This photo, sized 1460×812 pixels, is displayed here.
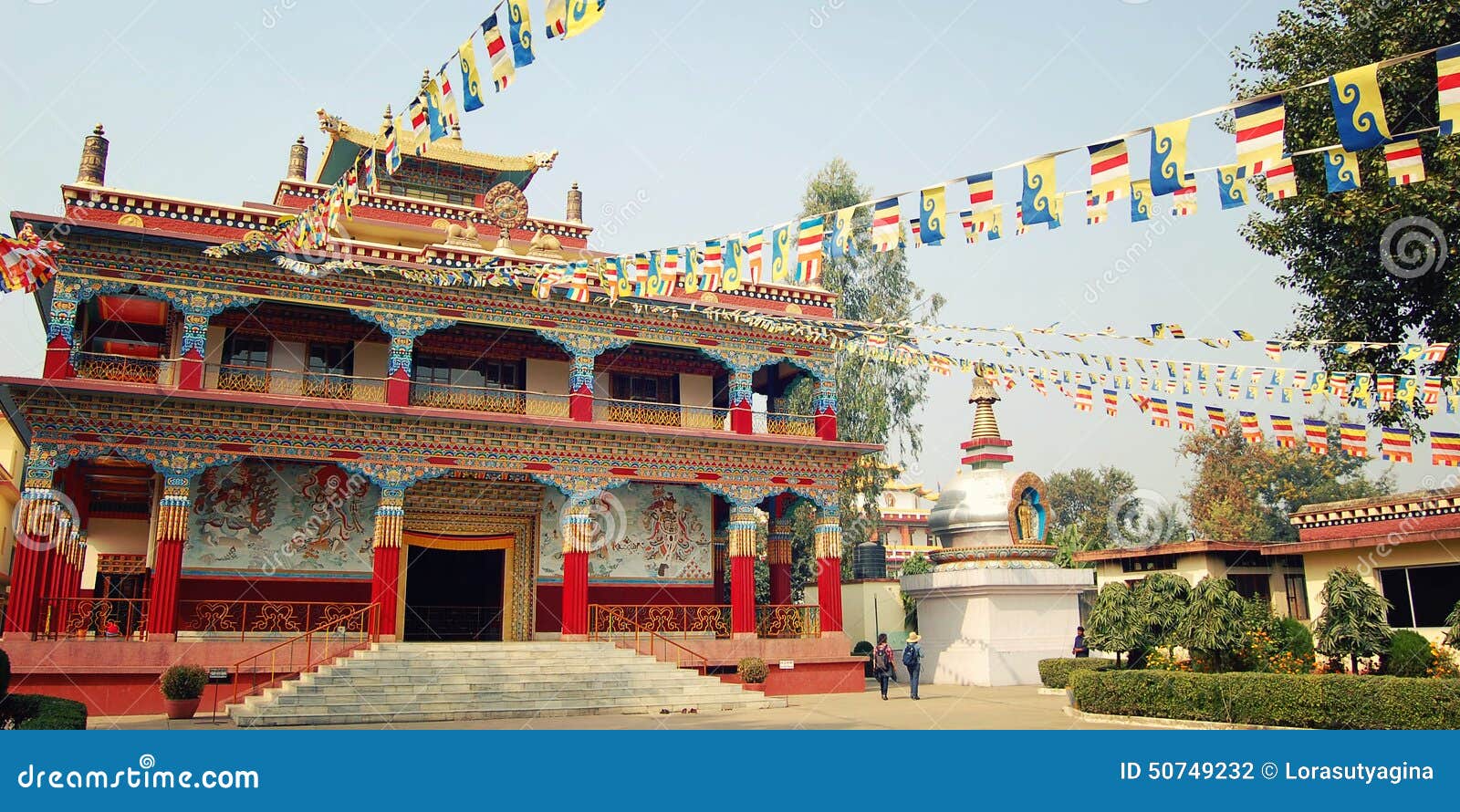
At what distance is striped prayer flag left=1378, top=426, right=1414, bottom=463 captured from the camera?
1931 cm

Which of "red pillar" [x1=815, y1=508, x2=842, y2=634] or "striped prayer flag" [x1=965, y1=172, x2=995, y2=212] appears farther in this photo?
"red pillar" [x1=815, y1=508, x2=842, y2=634]

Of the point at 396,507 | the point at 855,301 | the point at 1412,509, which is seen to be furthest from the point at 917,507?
the point at 396,507

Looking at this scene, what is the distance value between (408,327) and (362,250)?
5.84 feet

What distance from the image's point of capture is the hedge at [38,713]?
10.7 metres

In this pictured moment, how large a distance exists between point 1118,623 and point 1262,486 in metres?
35.7

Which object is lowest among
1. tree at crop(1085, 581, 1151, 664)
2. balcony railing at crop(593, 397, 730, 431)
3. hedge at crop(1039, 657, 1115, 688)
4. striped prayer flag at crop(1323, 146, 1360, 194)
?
hedge at crop(1039, 657, 1115, 688)

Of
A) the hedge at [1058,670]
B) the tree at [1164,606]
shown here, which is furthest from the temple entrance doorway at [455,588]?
the tree at [1164,606]

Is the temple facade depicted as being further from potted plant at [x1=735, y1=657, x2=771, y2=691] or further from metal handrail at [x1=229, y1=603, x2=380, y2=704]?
potted plant at [x1=735, y1=657, x2=771, y2=691]

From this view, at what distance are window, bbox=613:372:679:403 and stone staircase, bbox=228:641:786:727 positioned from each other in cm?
698

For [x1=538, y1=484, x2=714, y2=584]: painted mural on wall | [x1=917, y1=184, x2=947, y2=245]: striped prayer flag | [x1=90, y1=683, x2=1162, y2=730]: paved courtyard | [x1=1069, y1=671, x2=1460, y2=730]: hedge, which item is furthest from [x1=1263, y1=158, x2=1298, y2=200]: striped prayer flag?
[x1=538, y1=484, x2=714, y2=584]: painted mural on wall

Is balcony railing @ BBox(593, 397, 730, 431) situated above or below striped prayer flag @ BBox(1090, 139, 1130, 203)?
below

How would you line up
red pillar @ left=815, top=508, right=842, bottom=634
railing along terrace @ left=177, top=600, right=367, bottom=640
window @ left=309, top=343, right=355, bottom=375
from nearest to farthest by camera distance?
1. railing along terrace @ left=177, top=600, right=367, bottom=640
2. window @ left=309, top=343, right=355, bottom=375
3. red pillar @ left=815, top=508, right=842, bottom=634

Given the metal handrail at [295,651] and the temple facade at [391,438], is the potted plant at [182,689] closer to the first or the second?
the metal handrail at [295,651]

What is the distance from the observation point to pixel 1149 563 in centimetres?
3033
